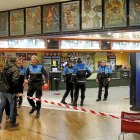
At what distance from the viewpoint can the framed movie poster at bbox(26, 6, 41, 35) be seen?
6316 mm

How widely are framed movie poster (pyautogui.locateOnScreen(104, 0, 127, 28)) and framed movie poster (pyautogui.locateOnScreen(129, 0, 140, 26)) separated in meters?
0.17

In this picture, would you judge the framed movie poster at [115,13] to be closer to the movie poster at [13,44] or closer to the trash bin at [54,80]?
the trash bin at [54,80]

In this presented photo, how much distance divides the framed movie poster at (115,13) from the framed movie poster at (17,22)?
10.3 ft

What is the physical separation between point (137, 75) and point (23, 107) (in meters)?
4.03

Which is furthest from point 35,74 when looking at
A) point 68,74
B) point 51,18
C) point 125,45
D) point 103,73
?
point 125,45

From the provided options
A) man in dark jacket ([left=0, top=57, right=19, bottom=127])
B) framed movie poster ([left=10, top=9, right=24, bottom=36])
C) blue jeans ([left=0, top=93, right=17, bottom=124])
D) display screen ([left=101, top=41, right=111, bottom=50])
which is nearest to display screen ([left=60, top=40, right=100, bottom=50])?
display screen ([left=101, top=41, right=111, bottom=50])

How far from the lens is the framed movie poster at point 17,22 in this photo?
6.57 m

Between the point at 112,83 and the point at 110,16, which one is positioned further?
the point at 112,83

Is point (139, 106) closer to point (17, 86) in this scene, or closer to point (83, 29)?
point (83, 29)

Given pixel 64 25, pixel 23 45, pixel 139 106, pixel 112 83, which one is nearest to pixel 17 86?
pixel 64 25

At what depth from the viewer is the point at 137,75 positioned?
18.3 feet

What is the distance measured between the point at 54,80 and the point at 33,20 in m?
4.78

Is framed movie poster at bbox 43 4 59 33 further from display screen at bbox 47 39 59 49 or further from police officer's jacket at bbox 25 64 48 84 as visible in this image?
display screen at bbox 47 39 59 49

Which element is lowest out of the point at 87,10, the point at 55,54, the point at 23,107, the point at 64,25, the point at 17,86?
the point at 23,107
